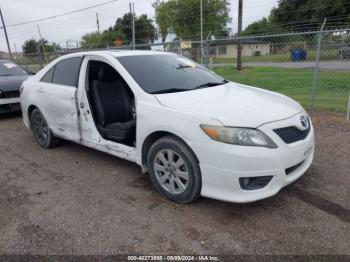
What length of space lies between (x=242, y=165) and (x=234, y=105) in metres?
0.70

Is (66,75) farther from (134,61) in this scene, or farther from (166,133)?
(166,133)

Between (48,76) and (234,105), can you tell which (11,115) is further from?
(234,105)

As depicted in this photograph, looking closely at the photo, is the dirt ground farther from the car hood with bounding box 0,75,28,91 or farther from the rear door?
the car hood with bounding box 0,75,28,91

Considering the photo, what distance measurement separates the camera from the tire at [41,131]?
5.30 meters

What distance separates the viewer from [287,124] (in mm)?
3156

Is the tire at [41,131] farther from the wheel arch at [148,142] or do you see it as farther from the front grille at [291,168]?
the front grille at [291,168]

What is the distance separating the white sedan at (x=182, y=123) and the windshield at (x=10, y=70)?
177 inches

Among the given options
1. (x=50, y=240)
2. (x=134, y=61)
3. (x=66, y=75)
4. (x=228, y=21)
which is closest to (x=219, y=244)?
(x=50, y=240)

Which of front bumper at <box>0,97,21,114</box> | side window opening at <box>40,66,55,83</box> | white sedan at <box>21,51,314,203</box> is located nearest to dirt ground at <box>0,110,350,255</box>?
white sedan at <box>21,51,314,203</box>

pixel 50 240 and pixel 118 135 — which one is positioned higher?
pixel 118 135

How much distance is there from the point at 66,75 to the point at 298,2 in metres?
44.7

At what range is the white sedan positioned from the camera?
294cm

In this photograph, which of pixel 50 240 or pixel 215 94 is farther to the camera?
pixel 215 94

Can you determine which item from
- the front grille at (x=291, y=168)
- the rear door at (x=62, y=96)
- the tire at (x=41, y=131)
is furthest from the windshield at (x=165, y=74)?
the tire at (x=41, y=131)
